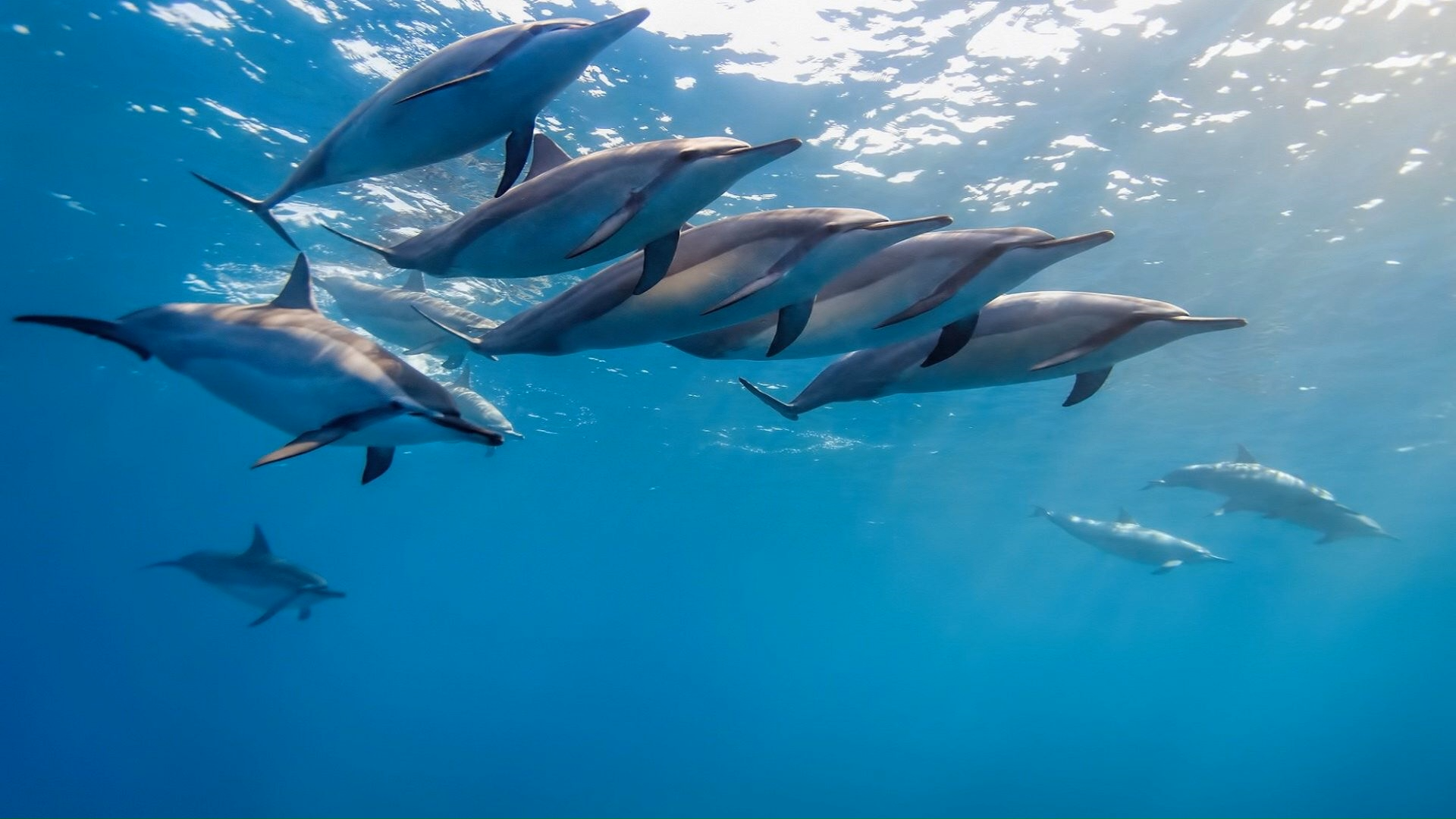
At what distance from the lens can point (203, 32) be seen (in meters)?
11.1

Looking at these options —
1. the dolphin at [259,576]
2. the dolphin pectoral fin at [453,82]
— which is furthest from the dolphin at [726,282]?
the dolphin at [259,576]

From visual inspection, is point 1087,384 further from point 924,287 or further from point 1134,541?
point 1134,541

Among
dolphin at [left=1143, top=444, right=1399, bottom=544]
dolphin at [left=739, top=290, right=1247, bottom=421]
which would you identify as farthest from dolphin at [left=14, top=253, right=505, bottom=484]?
dolphin at [left=1143, top=444, right=1399, bottom=544]

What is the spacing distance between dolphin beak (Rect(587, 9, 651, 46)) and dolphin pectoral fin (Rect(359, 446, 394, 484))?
2.42 m

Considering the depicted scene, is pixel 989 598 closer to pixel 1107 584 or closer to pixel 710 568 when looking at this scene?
pixel 1107 584

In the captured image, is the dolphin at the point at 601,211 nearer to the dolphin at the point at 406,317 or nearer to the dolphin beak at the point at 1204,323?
the dolphin beak at the point at 1204,323

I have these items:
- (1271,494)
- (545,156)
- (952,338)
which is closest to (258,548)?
(545,156)

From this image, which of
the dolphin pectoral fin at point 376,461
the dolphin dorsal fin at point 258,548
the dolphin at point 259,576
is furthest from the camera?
the dolphin dorsal fin at point 258,548

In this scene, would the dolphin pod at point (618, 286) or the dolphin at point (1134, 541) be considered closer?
the dolphin pod at point (618, 286)

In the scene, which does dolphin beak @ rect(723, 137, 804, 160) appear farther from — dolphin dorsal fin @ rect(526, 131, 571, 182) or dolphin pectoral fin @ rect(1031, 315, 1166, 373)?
dolphin pectoral fin @ rect(1031, 315, 1166, 373)

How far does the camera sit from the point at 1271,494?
1698 centimetres

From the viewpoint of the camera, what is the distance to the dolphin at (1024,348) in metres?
3.41

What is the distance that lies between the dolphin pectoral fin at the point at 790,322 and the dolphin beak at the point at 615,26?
118cm

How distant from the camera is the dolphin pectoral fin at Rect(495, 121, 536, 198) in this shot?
3291 millimetres
